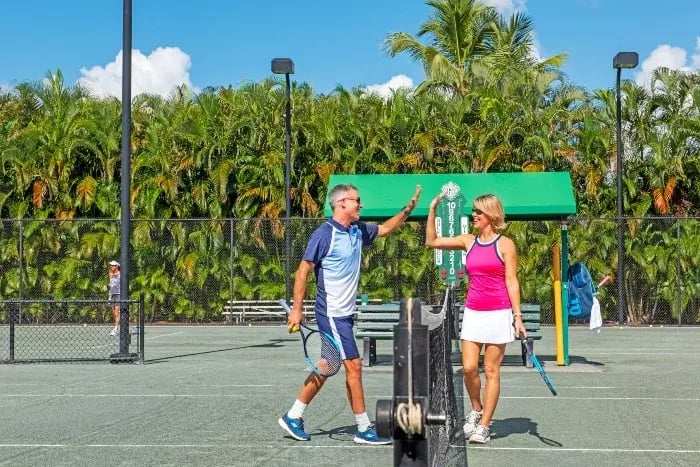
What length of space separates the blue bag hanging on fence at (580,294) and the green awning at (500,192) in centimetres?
86

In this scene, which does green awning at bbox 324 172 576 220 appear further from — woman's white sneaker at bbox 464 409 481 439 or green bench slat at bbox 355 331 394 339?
woman's white sneaker at bbox 464 409 481 439

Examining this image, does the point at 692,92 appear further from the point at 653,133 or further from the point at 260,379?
the point at 260,379

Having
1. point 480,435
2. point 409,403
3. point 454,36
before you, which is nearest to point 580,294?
point 480,435

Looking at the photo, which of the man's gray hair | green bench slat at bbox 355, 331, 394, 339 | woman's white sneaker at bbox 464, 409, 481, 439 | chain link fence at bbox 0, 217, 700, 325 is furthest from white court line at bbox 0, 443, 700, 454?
chain link fence at bbox 0, 217, 700, 325

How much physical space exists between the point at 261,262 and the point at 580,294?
14.0 meters

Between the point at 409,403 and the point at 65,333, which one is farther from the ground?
the point at 409,403

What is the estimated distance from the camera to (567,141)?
27578 millimetres

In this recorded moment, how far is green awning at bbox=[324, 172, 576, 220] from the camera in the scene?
Result: 14.3 m

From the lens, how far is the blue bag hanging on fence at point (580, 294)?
44.6 ft

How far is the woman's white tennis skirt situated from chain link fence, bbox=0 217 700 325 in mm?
17224

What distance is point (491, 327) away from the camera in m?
7.93

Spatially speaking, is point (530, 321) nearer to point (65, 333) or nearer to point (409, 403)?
point (409, 403)

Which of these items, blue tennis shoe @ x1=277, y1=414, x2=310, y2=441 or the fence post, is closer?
blue tennis shoe @ x1=277, y1=414, x2=310, y2=441

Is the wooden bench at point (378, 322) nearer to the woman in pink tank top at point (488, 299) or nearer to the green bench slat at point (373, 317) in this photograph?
the green bench slat at point (373, 317)
